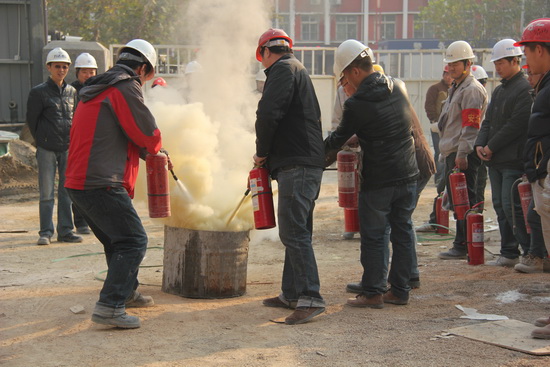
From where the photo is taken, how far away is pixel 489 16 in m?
43.1

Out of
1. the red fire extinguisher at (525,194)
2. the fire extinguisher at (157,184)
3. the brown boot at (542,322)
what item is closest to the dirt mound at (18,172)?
the fire extinguisher at (157,184)

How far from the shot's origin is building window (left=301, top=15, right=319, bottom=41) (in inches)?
2108

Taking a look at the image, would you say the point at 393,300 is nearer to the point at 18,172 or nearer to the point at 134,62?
the point at 134,62

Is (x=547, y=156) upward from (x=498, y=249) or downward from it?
upward

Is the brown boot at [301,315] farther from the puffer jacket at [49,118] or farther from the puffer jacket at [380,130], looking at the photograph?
the puffer jacket at [49,118]

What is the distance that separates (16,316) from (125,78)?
2.08m

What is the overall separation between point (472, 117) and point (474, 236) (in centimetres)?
135

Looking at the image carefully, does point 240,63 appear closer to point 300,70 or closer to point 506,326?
point 300,70

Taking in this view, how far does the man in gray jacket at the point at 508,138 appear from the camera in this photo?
7.28m

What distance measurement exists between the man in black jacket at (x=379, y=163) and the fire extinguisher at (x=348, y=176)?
0.29 metres

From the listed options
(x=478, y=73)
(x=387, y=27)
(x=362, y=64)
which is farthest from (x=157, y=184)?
(x=387, y=27)

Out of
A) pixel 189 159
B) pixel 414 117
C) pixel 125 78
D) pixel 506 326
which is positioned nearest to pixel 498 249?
pixel 414 117

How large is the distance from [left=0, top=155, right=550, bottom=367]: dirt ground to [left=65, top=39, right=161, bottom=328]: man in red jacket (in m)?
0.37

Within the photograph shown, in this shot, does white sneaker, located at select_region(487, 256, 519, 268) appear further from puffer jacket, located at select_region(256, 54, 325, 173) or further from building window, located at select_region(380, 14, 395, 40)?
building window, located at select_region(380, 14, 395, 40)
